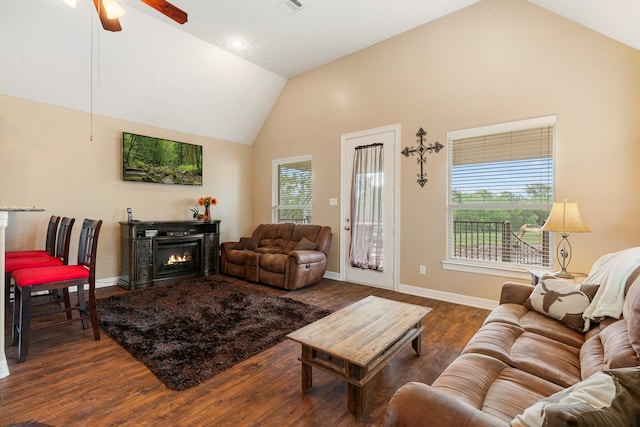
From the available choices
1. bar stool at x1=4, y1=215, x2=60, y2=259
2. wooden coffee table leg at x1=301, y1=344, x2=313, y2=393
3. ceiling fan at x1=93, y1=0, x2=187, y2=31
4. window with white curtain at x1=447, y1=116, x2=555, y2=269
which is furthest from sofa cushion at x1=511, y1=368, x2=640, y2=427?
bar stool at x1=4, y1=215, x2=60, y2=259

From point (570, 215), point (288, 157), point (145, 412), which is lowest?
point (145, 412)

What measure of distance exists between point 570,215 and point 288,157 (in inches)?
171

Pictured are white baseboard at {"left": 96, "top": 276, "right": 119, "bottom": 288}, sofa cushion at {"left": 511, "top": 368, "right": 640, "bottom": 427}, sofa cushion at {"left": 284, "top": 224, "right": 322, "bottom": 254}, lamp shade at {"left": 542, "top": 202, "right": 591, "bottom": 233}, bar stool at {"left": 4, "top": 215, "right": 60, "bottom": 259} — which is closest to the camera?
sofa cushion at {"left": 511, "top": 368, "right": 640, "bottom": 427}

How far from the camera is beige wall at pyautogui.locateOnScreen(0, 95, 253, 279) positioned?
3.76m

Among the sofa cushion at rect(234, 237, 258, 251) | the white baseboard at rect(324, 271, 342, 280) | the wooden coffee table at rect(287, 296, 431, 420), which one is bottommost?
the white baseboard at rect(324, 271, 342, 280)

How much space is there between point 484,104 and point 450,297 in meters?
2.41

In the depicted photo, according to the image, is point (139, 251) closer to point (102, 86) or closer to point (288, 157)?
point (102, 86)

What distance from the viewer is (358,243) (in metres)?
4.64

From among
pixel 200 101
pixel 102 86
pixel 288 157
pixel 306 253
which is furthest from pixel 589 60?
pixel 102 86

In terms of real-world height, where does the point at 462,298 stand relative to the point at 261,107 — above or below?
below

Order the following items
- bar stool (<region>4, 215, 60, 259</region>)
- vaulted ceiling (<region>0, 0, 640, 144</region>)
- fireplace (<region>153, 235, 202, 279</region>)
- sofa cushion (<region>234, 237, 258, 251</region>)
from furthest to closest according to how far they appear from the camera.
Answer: sofa cushion (<region>234, 237, 258, 251</region>)
fireplace (<region>153, 235, 202, 279</region>)
vaulted ceiling (<region>0, 0, 640, 144</region>)
bar stool (<region>4, 215, 60, 259</region>)

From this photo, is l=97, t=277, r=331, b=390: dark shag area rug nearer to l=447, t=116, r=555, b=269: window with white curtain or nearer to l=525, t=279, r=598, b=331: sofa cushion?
l=525, t=279, r=598, b=331: sofa cushion

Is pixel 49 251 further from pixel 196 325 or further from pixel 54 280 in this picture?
pixel 196 325

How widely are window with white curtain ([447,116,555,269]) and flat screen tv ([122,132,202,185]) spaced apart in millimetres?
4284
